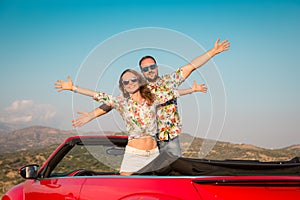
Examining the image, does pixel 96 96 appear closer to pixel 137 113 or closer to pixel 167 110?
pixel 137 113

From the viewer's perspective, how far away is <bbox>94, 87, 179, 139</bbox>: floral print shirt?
171 inches

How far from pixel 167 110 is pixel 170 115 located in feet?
0.25

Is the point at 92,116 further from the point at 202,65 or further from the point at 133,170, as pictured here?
the point at 202,65

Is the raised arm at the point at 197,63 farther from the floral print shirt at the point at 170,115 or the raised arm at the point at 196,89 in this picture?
the raised arm at the point at 196,89

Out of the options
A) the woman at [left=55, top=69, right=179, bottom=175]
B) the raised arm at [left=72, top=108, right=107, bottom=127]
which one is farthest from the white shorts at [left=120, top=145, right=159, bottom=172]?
the raised arm at [left=72, top=108, right=107, bottom=127]

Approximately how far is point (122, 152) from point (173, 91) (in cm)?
91

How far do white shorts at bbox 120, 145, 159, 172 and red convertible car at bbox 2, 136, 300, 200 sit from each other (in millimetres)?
177

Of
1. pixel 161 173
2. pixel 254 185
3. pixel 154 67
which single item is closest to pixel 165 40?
pixel 154 67

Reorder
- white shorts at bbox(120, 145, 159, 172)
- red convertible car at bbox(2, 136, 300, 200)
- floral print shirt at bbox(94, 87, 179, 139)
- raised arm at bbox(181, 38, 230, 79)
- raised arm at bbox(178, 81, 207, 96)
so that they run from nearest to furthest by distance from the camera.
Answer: red convertible car at bbox(2, 136, 300, 200) < white shorts at bbox(120, 145, 159, 172) < floral print shirt at bbox(94, 87, 179, 139) < raised arm at bbox(181, 38, 230, 79) < raised arm at bbox(178, 81, 207, 96)

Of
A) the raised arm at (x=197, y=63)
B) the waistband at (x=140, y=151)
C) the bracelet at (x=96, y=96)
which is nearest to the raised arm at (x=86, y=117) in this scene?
the bracelet at (x=96, y=96)

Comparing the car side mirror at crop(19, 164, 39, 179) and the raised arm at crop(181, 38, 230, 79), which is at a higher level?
the raised arm at crop(181, 38, 230, 79)

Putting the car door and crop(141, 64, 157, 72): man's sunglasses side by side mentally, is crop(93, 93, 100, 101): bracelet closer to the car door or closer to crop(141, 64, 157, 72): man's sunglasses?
crop(141, 64, 157, 72): man's sunglasses

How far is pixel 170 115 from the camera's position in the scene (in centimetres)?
481

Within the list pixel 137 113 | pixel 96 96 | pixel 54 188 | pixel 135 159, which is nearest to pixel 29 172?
pixel 54 188
